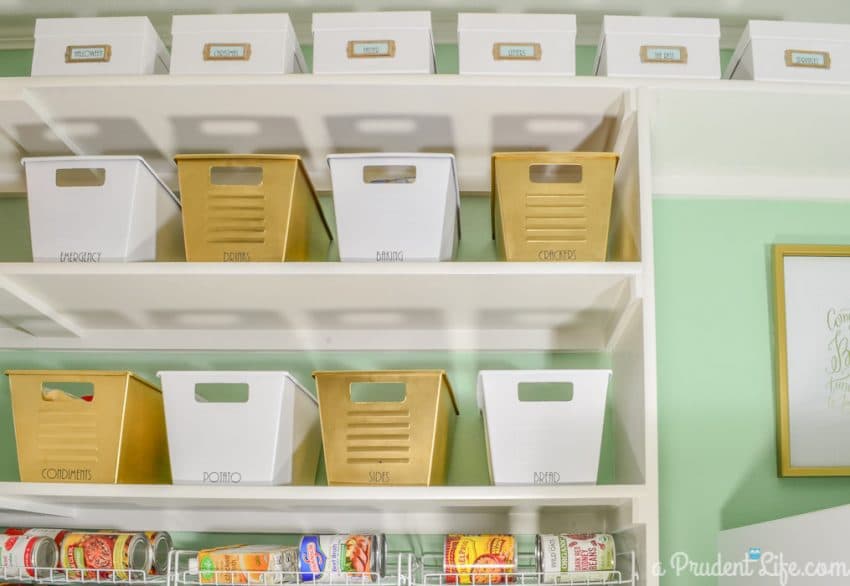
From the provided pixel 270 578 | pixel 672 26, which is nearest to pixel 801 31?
pixel 672 26

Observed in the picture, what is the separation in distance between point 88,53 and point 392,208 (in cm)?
74

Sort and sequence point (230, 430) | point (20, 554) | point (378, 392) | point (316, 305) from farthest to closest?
point (378, 392) → point (316, 305) → point (20, 554) → point (230, 430)

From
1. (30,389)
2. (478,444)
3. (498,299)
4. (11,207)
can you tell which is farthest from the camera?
(11,207)

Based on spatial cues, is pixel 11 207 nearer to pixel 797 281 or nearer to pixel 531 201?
pixel 531 201

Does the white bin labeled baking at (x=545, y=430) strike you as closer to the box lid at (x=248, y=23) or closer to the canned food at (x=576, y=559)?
the canned food at (x=576, y=559)

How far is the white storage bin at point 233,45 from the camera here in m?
1.74

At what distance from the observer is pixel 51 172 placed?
1.67 meters

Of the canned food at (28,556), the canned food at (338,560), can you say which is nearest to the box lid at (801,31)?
the canned food at (338,560)

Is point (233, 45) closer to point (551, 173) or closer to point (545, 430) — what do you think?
point (551, 173)

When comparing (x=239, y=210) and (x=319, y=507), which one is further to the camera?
(x=319, y=507)

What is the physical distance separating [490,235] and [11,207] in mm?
1197

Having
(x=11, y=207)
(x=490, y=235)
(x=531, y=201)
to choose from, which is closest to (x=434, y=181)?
(x=531, y=201)

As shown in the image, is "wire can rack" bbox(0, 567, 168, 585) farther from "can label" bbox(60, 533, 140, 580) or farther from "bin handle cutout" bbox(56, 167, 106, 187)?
"bin handle cutout" bbox(56, 167, 106, 187)

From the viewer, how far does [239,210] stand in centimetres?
165
